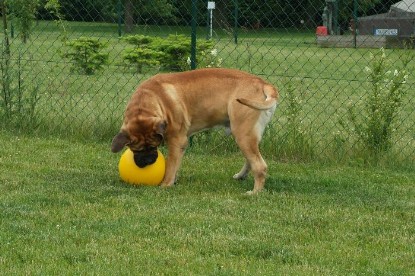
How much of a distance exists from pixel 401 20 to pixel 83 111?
13.5 meters

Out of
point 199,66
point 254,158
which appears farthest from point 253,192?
point 199,66

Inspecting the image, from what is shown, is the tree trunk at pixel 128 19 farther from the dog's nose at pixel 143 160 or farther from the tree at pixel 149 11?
→ the dog's nose at pixel 143 160

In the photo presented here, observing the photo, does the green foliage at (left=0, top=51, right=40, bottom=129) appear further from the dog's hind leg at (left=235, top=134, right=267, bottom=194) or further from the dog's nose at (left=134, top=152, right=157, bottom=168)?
the dog's hind leg at (left=235, top=134, right=267, bottom=194)

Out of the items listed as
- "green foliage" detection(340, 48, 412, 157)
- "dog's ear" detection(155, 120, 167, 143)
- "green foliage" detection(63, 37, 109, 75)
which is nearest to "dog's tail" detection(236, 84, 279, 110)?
"dog's ear" detection(155, 120, 167, 143)

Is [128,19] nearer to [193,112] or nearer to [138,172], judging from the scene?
[193,112]

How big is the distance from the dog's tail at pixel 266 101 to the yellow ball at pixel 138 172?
992mm

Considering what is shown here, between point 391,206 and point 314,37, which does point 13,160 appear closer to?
point 391,206

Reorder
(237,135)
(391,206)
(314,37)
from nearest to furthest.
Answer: (391,206), (237,135), (314,37)

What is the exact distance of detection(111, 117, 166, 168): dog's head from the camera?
743 cm

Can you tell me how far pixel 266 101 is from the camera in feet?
24.7

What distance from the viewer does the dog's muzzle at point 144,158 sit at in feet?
24.7

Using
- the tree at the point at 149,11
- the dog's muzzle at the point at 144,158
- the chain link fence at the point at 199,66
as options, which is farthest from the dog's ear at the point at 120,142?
the tree at the point at 149,11

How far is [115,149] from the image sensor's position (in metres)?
7.43

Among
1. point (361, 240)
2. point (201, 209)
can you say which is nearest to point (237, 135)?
point (201, 209)
